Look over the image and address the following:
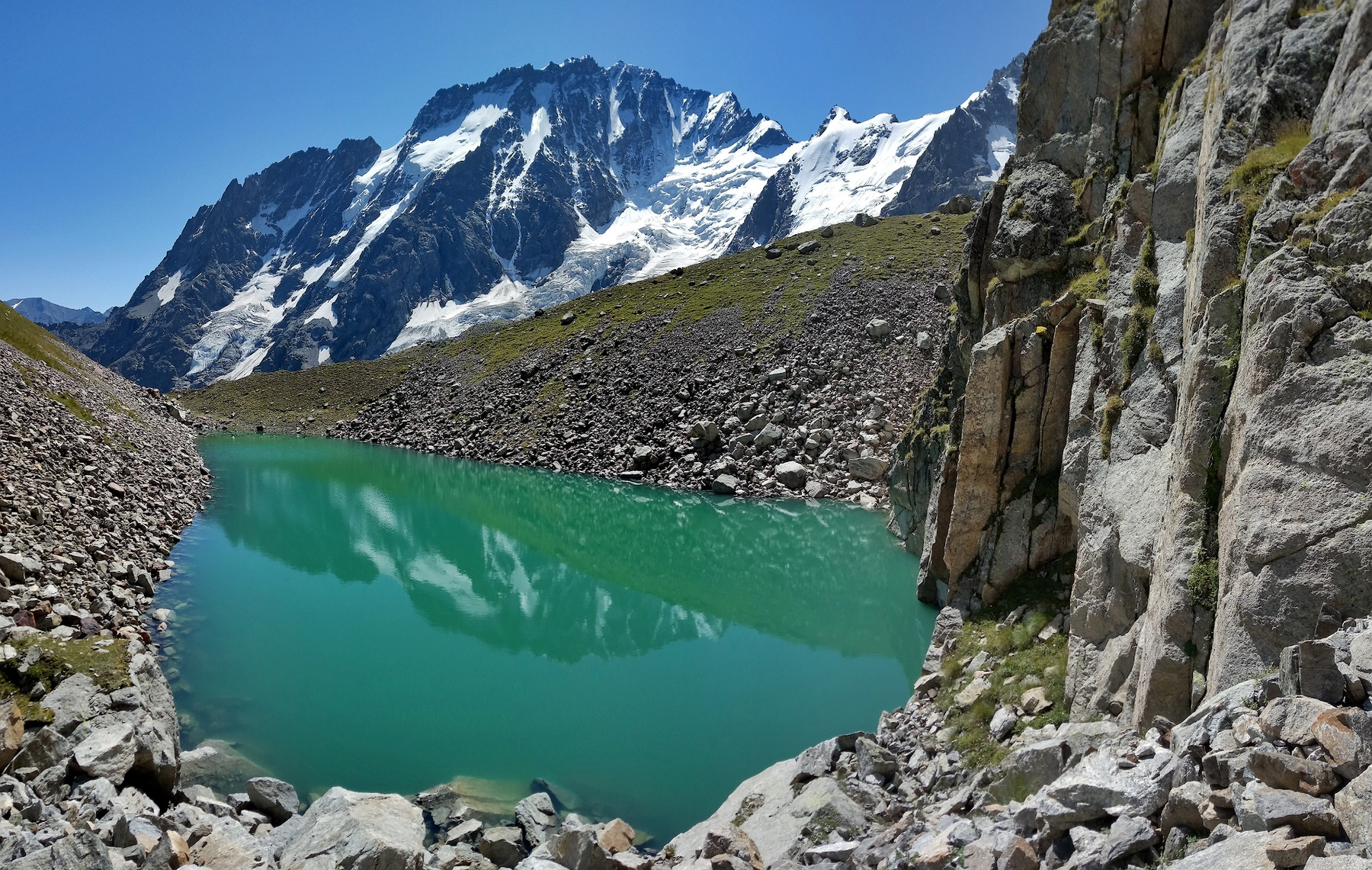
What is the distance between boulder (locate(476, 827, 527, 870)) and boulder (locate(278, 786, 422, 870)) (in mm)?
113

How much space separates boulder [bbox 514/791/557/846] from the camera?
525 inches

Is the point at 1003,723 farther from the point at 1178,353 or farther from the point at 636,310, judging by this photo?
the point at 636,310

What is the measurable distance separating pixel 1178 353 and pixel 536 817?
46.9 ft

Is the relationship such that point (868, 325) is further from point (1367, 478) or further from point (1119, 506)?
point (1367, 478)

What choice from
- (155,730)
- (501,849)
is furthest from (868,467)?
(155,730)

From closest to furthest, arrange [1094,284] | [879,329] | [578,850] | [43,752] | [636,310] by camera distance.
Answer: [578,850], [43,752], [1094,284], [879,329], [636,310]

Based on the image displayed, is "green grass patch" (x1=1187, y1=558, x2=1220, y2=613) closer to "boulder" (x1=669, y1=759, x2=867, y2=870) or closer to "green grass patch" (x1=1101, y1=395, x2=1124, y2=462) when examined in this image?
"green grass patch" (x1=1101, y1=395, x2=1124, y2=462)

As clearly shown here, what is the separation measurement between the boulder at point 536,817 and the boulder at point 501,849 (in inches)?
16.6

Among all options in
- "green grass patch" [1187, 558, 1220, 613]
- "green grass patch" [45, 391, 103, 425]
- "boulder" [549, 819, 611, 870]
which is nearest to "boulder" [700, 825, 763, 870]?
"boulder" [549, 819, 611, 870]

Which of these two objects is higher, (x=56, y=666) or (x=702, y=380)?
(x=702, y=380)

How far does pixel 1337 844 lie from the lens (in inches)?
178

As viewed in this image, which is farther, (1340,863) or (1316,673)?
(1316,673)

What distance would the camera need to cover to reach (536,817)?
45.5 feet

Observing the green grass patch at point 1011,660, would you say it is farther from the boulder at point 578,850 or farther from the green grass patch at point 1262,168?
the green grass patch at point 1262,168
